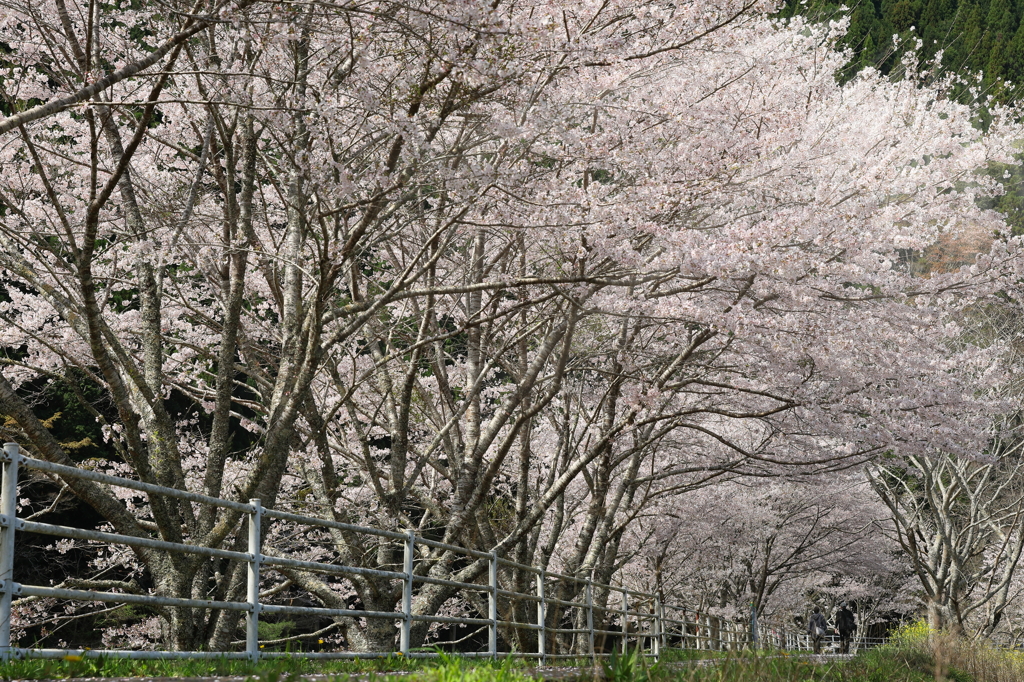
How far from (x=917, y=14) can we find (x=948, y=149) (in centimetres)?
3998

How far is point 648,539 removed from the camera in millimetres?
23031

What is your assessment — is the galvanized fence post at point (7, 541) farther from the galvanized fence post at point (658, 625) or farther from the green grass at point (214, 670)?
the galvanized fence post at point (658, 625)

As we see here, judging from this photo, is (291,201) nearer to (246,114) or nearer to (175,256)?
(246,114)

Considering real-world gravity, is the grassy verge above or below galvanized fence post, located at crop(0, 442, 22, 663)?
below

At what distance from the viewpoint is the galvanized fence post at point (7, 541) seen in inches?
161

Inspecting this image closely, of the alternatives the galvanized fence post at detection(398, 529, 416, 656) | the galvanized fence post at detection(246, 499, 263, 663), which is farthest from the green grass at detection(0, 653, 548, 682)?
the galvanized fence post at detection(398, 529, 416, 656)

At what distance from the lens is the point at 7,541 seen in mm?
4129

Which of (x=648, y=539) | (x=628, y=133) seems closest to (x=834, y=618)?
(x=648, y=539)

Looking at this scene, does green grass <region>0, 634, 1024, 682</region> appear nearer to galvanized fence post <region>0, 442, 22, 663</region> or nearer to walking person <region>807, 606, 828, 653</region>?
galvanized fence post <region>0, 442, 22, 663</region>

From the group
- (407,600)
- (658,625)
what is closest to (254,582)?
(407,600)

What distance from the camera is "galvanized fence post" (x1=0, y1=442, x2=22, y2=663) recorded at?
4.08 m

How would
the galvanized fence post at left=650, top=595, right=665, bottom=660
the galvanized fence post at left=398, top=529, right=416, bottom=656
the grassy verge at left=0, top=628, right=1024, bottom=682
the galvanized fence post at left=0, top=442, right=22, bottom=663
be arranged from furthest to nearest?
the galvanized fence post at left=650, top=595, right=665, bottom=660 < the galvanized fence post at left=398, top=529, right=416, bottom=656 < the grassy verge at left=0, top=628, right=1024, bottom=682 < the galvanized fence post at left=0, top=442, right=22, bottom=663

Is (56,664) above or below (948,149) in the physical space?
below

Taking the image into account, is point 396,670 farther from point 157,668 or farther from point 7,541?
point 7,541
